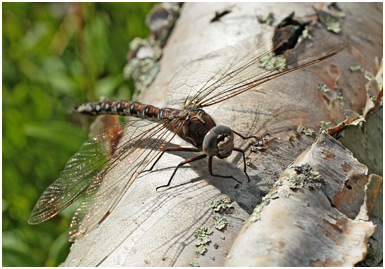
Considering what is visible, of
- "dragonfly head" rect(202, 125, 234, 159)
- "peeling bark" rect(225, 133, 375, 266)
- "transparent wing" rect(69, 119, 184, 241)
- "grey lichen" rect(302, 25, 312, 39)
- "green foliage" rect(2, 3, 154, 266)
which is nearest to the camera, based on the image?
"peeling bark" rect(225, 133, 375, 266)

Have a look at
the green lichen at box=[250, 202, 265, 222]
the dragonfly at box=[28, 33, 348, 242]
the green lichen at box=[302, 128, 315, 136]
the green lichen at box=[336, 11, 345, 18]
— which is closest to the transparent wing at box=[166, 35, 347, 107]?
the dragonfly at box=[28, 33, 348, 242]

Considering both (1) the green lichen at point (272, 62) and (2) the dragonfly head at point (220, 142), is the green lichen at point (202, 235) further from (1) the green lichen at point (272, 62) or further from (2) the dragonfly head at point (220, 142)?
(1) the green lichen at point (272, 62)

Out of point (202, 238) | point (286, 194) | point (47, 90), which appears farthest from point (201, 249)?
point (47, 90)

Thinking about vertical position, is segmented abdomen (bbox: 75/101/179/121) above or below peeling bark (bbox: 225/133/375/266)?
above

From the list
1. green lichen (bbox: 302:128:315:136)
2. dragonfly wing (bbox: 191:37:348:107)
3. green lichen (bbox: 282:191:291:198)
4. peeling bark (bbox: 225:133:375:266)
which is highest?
dragonfly wing (bbox: 191:37:348:107)

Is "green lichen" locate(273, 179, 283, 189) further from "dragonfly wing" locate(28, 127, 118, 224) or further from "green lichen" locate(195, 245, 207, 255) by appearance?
"dragonfly wing" locate(28, 127, 118, 224)

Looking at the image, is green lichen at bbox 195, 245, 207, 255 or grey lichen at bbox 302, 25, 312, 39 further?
grey lichen at bbox 302, 25, 312, 39

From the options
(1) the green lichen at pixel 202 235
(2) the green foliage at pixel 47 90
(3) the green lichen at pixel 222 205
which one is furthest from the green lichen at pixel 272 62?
(2) the green foliage at pixel 47 90
